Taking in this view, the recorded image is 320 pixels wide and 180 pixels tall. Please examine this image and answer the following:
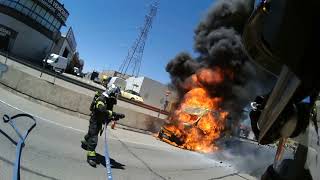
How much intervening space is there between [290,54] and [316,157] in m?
1.15

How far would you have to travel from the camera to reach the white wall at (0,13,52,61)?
44.8 m

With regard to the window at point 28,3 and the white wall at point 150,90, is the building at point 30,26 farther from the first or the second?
the white wall at point 150,90

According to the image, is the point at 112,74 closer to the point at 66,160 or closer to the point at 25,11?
the point at 25,11

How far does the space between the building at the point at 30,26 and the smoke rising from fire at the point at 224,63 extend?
2745 centimetres

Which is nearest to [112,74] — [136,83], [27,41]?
[136,83]

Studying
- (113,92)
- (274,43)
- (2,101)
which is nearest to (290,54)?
(274,43)

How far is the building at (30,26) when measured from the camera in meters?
44.3

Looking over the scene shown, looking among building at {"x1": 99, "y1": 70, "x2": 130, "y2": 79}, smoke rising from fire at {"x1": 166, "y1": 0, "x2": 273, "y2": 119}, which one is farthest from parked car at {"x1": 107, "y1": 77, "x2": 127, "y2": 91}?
building at {"x1": 99, "y1": 70, "x2": 130, "y2": 79}

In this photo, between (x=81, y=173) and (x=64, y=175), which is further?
(x=81, y=173)

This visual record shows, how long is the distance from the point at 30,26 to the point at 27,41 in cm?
223

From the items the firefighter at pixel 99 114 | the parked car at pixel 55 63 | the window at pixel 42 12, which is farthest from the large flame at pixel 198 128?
the window at pixel 42 12

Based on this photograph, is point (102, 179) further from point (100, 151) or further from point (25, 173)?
point (100, 151)

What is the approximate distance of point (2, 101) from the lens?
12680mm

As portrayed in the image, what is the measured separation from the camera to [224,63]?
81.4 feet
